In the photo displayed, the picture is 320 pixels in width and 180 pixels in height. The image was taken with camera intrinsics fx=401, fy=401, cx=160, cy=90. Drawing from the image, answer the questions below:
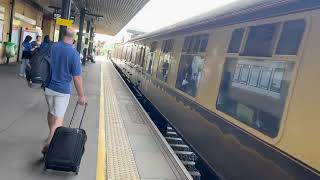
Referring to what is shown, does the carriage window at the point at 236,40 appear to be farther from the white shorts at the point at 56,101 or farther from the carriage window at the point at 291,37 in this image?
the white shorts at the point at 56,101

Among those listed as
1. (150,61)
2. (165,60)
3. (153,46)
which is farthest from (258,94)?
(150,61)

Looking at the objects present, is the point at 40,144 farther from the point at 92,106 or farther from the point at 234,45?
the point at 92,106

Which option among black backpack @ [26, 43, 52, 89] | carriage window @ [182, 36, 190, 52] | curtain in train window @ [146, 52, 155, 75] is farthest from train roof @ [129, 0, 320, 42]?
curtain in train window @ [146, 52, 155, 75]

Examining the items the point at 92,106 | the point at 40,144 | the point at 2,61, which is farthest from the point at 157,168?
the point at 2,61

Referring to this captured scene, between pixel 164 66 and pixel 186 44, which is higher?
pixel 186 44

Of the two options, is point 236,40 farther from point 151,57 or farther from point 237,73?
point 151,57

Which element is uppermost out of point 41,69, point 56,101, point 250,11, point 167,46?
point 250,11

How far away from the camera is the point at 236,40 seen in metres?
5.24

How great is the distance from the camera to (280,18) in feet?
13.5

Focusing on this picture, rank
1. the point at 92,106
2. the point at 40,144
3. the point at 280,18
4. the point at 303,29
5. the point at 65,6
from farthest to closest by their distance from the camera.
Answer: the point at 65,6 < the point at 92,106 < the point at 40,144 < the point at 280,18 < the point at 303,29

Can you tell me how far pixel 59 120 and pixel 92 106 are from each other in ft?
18.5

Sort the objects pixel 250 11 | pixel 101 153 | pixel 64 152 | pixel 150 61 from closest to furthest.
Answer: pixel 250 11 → pixel 64 152 → pixel 101 153 → pixel 150 61

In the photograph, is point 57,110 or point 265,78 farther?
point 57,110

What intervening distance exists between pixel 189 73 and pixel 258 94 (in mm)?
3135
